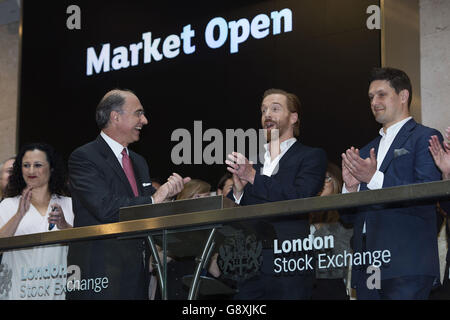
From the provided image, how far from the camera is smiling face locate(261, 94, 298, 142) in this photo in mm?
3854

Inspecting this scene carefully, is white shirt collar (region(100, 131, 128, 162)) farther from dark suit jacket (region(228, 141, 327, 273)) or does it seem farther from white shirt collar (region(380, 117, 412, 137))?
white shirt collar (region(380, 117, 412, 137))

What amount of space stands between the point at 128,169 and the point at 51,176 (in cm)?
79

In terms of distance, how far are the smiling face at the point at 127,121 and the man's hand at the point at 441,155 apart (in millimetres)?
1709

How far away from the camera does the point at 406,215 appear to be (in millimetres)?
2281

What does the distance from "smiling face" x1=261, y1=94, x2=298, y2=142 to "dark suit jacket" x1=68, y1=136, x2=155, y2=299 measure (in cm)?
74

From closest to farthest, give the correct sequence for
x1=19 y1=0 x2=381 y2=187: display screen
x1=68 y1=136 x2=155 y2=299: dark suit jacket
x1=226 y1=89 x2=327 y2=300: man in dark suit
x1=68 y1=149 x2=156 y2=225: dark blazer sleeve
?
1. x1=226 y1=89 x2=327 y2=300: man in dark suit
2. x1=68 y1=136 x2=155 y2=299: dark suit jacket
3. x1=68 y1=149 x2=156 y2=225: dark blazer sleeve
4. x1=19 y1=0 x2=381 y2=187: display screen

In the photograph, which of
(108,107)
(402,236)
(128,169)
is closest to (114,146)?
(128,169)

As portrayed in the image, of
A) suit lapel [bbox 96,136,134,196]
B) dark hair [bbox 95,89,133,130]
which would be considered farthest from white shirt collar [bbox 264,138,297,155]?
dark hair [bbox 95,89,133,130]

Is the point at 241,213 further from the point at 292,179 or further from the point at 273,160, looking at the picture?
the point at 273,160

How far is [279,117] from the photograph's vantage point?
3.88 metres

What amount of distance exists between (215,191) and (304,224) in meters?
3.68

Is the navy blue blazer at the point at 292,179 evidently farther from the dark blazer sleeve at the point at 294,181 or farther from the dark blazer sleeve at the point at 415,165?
the dark blazer sleeve at the point at 415,165
